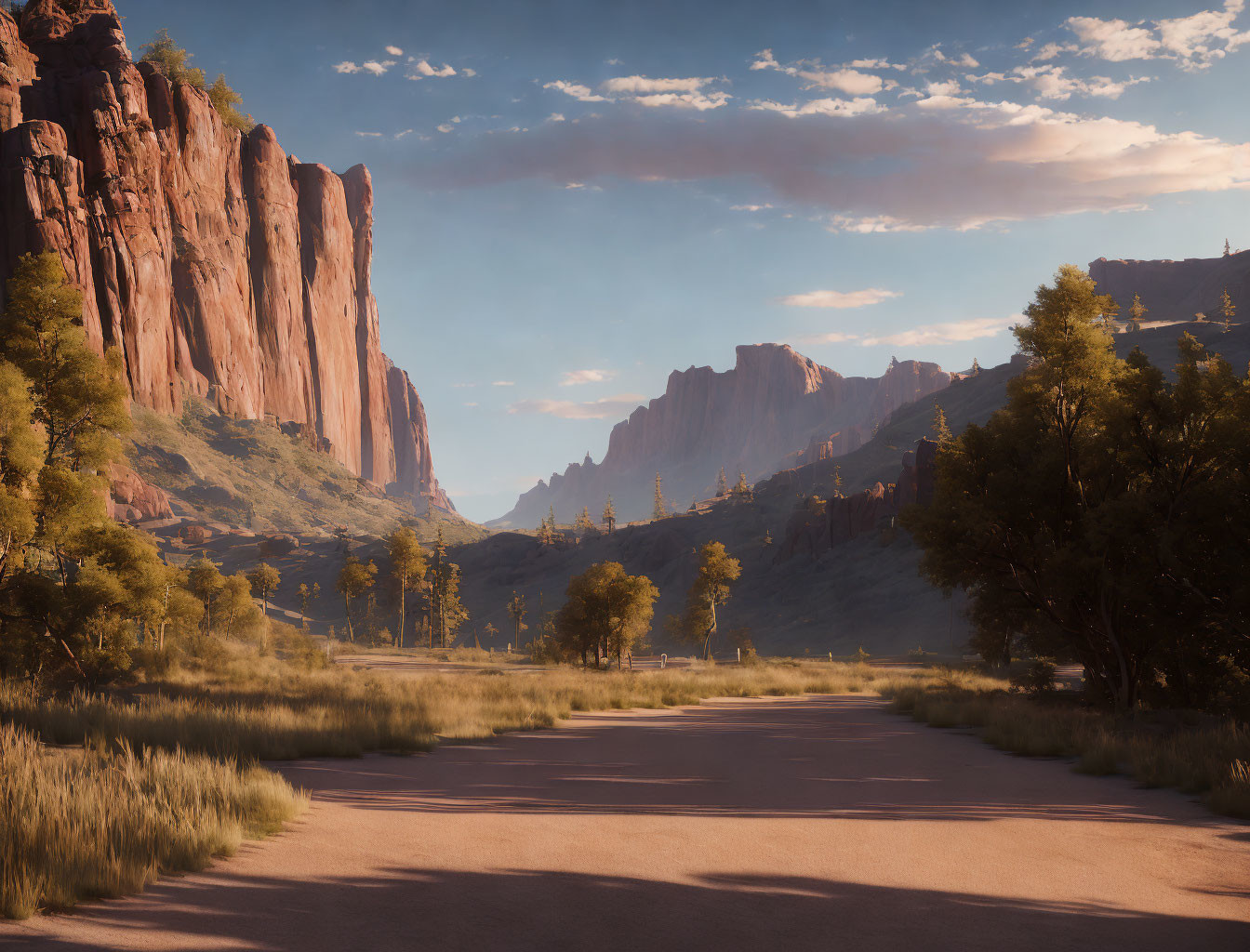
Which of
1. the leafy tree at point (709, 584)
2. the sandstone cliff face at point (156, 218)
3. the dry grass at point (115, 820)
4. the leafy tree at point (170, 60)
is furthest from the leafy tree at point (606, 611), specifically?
the leafy tree at point (170, 60)

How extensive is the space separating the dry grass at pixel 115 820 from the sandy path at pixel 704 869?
11.0 inches

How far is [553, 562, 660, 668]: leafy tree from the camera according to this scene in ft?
145

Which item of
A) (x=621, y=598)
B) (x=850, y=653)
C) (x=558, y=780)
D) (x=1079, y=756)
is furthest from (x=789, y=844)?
(x=850, y=653)

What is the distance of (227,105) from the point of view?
172375 mm

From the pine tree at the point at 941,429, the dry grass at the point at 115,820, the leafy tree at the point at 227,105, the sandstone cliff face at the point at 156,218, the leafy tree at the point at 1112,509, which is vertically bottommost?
the dry grass at the point at 115,820

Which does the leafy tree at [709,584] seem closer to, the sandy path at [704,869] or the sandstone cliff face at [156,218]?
the sandy path at [704,869]

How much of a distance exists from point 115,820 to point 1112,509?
18.1 metres

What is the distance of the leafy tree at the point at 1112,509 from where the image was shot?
51.3ft

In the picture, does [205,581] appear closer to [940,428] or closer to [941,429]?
[941,429]

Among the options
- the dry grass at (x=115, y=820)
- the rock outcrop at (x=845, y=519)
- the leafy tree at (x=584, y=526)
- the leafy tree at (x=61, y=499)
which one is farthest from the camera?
the leafy tree at (x=584, y=526)

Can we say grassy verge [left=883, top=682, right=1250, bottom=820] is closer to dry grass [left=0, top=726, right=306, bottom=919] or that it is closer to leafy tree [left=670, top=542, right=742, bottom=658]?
dry grass [left=0, top=726, right=306, bottom=919]

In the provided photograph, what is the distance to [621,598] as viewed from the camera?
4400 centimetres

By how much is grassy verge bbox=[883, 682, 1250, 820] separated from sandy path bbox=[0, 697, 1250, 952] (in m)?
0.51

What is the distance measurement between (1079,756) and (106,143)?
503 feet
